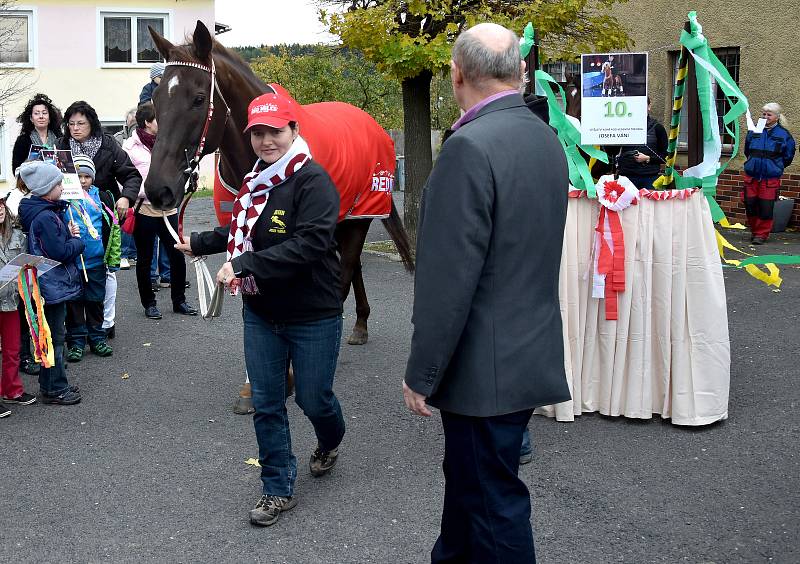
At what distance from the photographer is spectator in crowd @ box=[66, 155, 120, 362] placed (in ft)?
24.2

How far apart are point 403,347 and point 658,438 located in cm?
269

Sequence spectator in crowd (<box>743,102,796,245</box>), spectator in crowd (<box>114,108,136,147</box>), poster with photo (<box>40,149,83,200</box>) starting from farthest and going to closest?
spectator in crowd (<box>743,102,796,245</box>) → spectator in crowd (<box>114,108,136,147</box>) → poster with photo (<box>40,149,83,200</box>)

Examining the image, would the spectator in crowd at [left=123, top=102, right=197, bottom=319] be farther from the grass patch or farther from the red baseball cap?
the red baseball cap

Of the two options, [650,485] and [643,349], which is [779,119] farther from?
[650,485]

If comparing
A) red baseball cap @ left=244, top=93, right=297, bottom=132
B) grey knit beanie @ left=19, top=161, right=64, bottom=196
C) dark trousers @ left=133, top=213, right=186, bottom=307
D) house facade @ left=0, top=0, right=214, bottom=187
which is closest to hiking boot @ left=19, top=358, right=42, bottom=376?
grey knit beanie @ left=19, top=161, right=64, bottom=196

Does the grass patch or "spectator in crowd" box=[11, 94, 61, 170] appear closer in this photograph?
"spectator in crowd" box=[11, 94, 61, 170]

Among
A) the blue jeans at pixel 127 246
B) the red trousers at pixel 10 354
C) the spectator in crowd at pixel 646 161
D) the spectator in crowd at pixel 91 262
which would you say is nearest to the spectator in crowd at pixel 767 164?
the spectator in crowd at pixel 646 161

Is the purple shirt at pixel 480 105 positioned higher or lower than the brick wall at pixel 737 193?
higher

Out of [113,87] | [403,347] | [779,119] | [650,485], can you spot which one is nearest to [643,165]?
[779,119]

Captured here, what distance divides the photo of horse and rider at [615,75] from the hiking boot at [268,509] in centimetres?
334

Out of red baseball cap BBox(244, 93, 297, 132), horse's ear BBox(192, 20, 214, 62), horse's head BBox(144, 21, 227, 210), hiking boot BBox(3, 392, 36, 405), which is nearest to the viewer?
red baseball cap BBox(244, 93, 297, 132)

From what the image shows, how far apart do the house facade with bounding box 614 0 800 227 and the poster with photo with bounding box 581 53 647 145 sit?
818 centimetres

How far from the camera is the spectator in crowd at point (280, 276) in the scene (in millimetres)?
4203

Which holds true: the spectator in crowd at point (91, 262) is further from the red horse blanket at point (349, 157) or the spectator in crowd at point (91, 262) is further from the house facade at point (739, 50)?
the house facade at point (739, 50)
